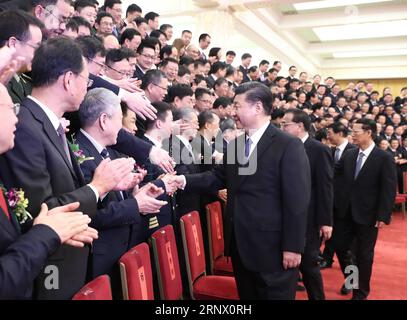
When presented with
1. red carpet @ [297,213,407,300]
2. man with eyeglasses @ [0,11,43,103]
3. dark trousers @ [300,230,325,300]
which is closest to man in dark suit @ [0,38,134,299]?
man with eyeglasses @ [0,11,43,103]

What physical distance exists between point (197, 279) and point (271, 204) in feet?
2.40

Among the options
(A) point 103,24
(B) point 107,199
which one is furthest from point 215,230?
(A) point 103,24

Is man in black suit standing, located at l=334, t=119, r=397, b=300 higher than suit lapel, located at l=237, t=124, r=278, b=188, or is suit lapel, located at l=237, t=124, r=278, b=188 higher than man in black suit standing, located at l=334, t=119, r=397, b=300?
suit lapel, located at l=237, t=124, r=278, b=188

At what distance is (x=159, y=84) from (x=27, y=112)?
1.89 metres

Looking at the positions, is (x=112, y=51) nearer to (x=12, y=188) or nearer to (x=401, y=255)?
(x=12, y=188)

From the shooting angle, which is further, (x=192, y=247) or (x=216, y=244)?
(x=216, y=244)

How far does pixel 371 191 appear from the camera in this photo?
3393 mm

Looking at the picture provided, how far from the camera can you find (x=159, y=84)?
3.13 metres

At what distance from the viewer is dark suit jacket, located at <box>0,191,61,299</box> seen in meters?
0.96

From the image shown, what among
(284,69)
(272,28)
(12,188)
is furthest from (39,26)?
(284,69)

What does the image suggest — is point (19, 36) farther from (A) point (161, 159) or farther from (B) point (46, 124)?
(A) point (161, 159)

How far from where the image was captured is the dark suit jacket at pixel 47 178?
4.00ft

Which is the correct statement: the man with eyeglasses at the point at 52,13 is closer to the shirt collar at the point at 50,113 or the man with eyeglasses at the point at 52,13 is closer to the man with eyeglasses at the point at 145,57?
the shirt collar at the point at 50,113

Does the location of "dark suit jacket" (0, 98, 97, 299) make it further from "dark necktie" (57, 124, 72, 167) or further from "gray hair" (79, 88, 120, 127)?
"gray hair" (79, 88, 120, 127)
